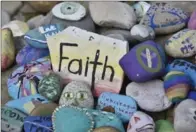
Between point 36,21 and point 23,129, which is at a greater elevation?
point 36,21

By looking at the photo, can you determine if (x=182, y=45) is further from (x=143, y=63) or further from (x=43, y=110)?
(x=43, y=110)

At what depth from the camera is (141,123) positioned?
145cm

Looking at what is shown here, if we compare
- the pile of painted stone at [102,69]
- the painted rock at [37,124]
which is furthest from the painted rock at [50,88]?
the painted rock at [37,124]

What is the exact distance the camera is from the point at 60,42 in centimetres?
170

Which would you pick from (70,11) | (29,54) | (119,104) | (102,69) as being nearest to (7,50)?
(29,54)

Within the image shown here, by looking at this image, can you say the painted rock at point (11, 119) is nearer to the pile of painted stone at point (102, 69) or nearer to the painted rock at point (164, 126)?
the pile of painted stone at point (102, 69)

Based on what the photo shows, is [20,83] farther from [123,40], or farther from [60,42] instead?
[123,40]

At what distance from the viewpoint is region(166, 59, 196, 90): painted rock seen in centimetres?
159

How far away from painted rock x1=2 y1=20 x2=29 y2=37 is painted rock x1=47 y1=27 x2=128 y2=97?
0.64 ft

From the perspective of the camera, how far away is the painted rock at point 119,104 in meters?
1.54

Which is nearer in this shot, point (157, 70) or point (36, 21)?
point (157, 70)

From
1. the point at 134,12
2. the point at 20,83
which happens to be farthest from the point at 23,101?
the point at 134,12

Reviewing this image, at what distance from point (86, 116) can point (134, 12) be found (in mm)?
502

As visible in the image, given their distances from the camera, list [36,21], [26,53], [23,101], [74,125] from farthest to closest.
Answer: [36,21] → [26,53] → [23,101] → [74,125]
